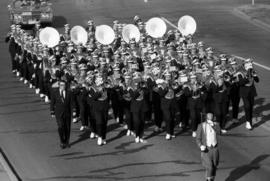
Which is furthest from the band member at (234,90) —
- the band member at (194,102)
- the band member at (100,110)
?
the band member at (100,110)

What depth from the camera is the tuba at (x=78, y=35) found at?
30391 millimetres

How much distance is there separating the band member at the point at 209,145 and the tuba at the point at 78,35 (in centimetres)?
1211

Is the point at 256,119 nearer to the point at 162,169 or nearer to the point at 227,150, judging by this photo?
the point at 227,150

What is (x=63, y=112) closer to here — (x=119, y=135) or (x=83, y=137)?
(x=83, y=137)

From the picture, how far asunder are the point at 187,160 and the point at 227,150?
4.70 feet

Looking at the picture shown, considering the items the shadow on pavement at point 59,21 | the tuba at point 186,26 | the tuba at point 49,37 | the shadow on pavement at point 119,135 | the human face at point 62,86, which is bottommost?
the shadow on pavement at point 59,21

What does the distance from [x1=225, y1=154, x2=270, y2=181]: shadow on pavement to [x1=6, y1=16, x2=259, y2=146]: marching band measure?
2561mm

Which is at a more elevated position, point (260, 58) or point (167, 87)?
point (167, 87)

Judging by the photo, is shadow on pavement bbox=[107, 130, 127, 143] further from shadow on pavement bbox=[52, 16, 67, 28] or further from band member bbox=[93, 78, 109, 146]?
shadow on pavement bbox=[52, 16, 67, 28]

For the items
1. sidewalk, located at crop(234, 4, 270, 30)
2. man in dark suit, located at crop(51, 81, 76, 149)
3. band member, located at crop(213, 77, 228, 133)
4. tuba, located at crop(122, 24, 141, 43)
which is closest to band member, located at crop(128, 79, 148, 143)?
man in dark suit, located at crop(51, 81, 76, 149)

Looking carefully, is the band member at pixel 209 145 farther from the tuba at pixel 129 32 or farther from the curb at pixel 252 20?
the curb at pixel 252 20

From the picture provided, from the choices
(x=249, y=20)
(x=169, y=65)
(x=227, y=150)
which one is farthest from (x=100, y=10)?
(x=227, y=150)

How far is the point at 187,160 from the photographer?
2116 centimetres

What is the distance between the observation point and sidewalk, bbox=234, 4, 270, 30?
4256 cm
